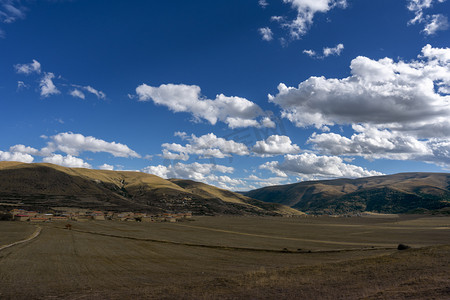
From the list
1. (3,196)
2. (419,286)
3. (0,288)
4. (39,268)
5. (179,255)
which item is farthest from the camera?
(3,196)

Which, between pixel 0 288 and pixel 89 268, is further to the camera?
pixel 89 268

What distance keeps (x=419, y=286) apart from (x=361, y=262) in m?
11.1

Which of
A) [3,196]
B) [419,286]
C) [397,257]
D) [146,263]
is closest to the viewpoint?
[419,286]

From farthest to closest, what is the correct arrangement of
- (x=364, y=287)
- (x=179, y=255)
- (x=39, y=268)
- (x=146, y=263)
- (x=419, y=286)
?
(x=179, y=255) < (x=146, y=263) < (x=39, y=268) < (x=364, y=287) < (x=419, y=286)

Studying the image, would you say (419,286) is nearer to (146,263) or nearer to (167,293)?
(167,293)

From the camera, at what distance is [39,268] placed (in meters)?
26.2

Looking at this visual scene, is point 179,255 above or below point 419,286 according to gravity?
below

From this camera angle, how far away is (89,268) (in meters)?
27.2

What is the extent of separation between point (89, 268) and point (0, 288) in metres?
8.87

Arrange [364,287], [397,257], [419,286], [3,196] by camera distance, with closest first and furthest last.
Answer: [419,286] → [364,287] → [397,257] → [3,196]

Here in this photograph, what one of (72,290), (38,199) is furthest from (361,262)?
(38,199)

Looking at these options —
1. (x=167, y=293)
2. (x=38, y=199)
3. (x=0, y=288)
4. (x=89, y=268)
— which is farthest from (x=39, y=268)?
(x=38, y=199)

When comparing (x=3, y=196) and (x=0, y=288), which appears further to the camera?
(x=3, y=196)

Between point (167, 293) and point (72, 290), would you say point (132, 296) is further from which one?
point (72, 290)
